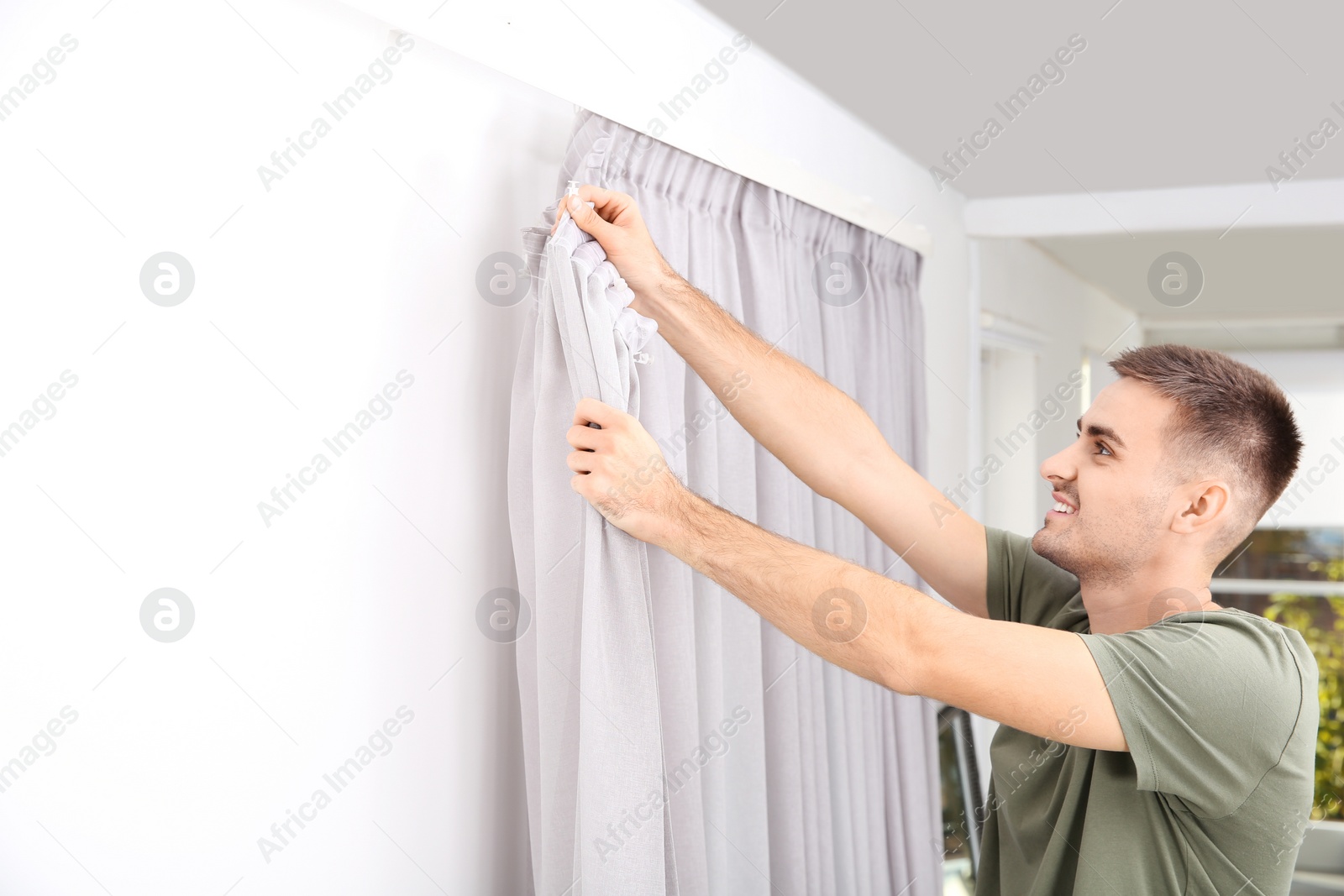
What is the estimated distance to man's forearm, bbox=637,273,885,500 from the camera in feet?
4.72

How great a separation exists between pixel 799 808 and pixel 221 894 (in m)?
1.06

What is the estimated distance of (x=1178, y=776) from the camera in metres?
1.18

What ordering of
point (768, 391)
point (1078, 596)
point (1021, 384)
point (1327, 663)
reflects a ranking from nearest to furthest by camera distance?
point (768, 391) → point (1078, 596) → point (1021, 384) → point (1327, 663)

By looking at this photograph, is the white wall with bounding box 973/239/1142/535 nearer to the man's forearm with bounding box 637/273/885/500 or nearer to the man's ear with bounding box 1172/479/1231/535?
the man's forearm with bounding box 637/273/885/500

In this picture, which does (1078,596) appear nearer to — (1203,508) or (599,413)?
(1203,508)

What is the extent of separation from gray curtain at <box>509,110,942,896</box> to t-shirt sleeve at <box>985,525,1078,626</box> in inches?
14.3

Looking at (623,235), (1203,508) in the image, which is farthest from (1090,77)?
(623,235)

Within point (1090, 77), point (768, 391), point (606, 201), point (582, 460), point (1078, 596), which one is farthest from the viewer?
point (1090, 77)

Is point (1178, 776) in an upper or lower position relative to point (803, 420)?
lower

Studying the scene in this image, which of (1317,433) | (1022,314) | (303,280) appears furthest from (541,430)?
(1317,433)

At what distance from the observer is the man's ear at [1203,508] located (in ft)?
4.54

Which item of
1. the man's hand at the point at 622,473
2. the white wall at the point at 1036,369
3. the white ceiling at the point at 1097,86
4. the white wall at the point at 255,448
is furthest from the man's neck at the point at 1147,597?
the white wall at the point at 1036,369

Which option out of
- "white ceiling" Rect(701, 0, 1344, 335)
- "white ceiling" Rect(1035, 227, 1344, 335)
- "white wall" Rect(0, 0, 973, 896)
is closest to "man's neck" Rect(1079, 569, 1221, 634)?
"white wall" Rect(0, 0, 973, 896)

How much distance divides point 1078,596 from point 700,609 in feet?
2.04
